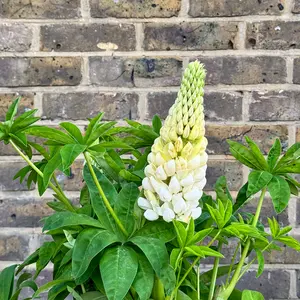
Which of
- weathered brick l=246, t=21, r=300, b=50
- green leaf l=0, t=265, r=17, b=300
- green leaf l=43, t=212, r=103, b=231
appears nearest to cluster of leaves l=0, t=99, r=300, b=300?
green leaf l=43, t=212, r=103, b=231

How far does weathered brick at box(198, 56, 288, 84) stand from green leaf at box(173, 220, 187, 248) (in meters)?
0.72

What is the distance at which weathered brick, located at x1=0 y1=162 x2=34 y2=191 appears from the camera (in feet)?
4.26

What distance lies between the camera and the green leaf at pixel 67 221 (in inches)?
25.8

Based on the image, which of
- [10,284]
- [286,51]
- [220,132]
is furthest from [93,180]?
[286,51]

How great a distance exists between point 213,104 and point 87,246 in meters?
0.73

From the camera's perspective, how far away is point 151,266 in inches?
26.0

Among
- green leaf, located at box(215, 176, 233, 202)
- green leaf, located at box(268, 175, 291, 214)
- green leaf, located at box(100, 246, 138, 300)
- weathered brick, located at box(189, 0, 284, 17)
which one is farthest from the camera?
weathered brick, located at box(189, 0, 284, 17)

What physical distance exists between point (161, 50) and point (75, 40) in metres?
0.24

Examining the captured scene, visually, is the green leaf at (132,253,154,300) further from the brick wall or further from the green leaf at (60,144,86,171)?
the brick wall

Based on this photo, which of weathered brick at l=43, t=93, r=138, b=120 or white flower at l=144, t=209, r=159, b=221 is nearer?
white flower at l=144, t=209, r=159, b=221

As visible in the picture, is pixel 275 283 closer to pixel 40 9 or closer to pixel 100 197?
pixel 100 197

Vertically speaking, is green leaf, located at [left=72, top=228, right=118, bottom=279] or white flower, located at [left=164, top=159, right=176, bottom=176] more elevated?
white flower, located at [left=164, top=159, right=176, bottom=176]

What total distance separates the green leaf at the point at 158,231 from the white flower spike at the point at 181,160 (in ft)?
0.09

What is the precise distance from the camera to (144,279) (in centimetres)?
65
